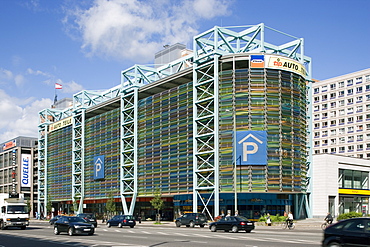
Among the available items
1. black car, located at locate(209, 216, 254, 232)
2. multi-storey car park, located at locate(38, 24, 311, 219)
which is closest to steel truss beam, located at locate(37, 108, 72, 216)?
multi-storey car park, located at locate(38, 24, 311, 219)

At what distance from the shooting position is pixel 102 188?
270 ft

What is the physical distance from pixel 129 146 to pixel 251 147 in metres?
25.8

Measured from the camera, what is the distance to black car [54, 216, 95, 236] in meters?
32.9

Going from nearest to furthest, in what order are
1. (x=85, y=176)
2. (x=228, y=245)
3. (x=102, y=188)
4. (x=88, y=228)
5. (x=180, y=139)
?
(x=228, y=245)
(x=88, y=228)
(x=180, y=139)
(x=102, y=188)
(x=85, y=176)

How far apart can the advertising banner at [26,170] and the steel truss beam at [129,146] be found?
58116 millimetres

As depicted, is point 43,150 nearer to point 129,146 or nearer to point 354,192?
point 129,146

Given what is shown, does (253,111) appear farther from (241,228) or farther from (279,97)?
(241,228)

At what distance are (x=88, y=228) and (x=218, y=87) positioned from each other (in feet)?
98.1

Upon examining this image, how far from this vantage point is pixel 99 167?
83688 mm

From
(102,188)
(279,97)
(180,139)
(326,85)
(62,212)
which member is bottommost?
(62,212)

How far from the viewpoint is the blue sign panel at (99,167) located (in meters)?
82.7

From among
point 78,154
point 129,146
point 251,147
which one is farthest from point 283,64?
point 78,154

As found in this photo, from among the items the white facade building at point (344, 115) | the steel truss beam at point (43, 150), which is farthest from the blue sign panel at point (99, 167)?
the white facade building at point (344, 115)

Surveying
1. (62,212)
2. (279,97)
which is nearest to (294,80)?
(279,97)
